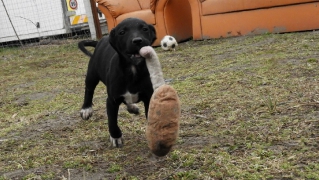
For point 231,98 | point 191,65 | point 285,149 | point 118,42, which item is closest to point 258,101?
point 231,98

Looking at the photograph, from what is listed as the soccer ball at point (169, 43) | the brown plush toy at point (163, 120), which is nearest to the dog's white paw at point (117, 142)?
the brown plush toy at point (163, 120)

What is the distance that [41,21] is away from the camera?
1377 centimetres

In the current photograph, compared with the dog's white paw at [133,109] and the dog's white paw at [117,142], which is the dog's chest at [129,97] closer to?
the dog's white paw at [117,142]

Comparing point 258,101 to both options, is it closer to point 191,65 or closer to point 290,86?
point 290,86

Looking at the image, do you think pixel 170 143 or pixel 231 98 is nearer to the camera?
pixel 170 143

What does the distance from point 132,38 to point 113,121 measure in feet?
2.26

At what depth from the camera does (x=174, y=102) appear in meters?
2.71

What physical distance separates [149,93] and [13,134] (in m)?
1.58

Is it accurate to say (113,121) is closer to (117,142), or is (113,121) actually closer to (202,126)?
(117,142)

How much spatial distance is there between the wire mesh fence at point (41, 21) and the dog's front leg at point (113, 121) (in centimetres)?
995

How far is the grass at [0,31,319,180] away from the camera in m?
2.83

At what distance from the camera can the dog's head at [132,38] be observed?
309 centimetres

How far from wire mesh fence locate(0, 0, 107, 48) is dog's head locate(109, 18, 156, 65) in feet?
32.8

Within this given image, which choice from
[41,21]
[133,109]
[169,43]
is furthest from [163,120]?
[41,21]
